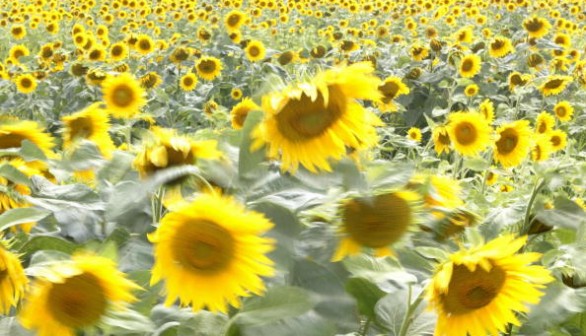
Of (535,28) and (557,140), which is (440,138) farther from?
(535,28)

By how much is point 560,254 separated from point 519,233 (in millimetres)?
162

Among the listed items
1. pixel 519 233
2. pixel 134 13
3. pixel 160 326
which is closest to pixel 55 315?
pixel 160 326

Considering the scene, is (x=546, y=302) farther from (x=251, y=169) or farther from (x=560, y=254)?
(x=251, y=169)

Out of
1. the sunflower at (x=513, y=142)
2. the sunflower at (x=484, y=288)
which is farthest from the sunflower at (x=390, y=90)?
the sunflower at (x=484, y=288)

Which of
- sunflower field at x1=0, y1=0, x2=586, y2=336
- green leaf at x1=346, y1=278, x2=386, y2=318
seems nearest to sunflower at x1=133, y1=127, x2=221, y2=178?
sunflower field at x1=0, y1=0, x2=586, y2=336

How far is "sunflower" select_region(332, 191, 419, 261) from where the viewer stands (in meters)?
0.86

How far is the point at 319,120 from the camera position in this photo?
922 millimetres

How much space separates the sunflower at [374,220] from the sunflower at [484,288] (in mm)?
80

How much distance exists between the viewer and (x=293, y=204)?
0.90 meters

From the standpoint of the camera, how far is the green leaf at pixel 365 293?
943 mm

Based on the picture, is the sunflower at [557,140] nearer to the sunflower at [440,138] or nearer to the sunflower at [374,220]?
the sunflower at [440,138]

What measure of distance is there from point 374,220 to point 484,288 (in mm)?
147

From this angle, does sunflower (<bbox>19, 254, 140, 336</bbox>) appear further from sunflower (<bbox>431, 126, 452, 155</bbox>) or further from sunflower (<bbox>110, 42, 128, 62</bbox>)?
sunflower (<bbox>110, 42, 128, 62</bbox>)

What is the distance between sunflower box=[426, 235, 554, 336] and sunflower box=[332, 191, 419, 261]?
0.08m
